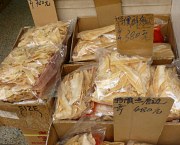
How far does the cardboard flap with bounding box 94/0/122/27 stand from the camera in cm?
139

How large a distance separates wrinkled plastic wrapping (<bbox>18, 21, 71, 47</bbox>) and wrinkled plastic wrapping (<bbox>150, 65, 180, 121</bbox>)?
558 mm

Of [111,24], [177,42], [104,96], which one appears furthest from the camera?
[111,24]

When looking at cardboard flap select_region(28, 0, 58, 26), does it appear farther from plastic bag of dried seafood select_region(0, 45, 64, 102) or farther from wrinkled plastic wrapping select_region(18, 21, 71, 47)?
plastic bag of dried seafood select_region(0, 45, 64, 102)

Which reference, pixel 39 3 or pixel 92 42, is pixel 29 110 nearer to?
pixel 92 42

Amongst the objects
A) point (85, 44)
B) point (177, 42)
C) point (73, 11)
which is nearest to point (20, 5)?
point (73, 11)

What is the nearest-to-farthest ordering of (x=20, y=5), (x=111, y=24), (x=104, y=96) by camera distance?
(x=104, y=96), (x=111, y=24), (x=20, y=5)

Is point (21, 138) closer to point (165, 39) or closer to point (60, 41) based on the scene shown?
point (60, 41)

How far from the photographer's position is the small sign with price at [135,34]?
41.7 inches

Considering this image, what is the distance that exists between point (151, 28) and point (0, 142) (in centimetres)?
123

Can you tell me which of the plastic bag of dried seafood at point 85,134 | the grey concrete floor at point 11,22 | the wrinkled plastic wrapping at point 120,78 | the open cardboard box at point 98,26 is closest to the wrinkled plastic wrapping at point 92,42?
the open cardboard box at point 98,26

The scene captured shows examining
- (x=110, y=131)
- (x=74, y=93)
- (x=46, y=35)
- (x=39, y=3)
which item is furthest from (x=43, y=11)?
(x=110, y=131)

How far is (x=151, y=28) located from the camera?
1.07 metres

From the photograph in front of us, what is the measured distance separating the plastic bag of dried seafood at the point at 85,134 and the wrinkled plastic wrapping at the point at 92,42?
38 cm

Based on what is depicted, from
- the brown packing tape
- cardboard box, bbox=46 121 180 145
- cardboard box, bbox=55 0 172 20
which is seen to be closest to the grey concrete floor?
cardboard box, bbox=55 0 172 20
